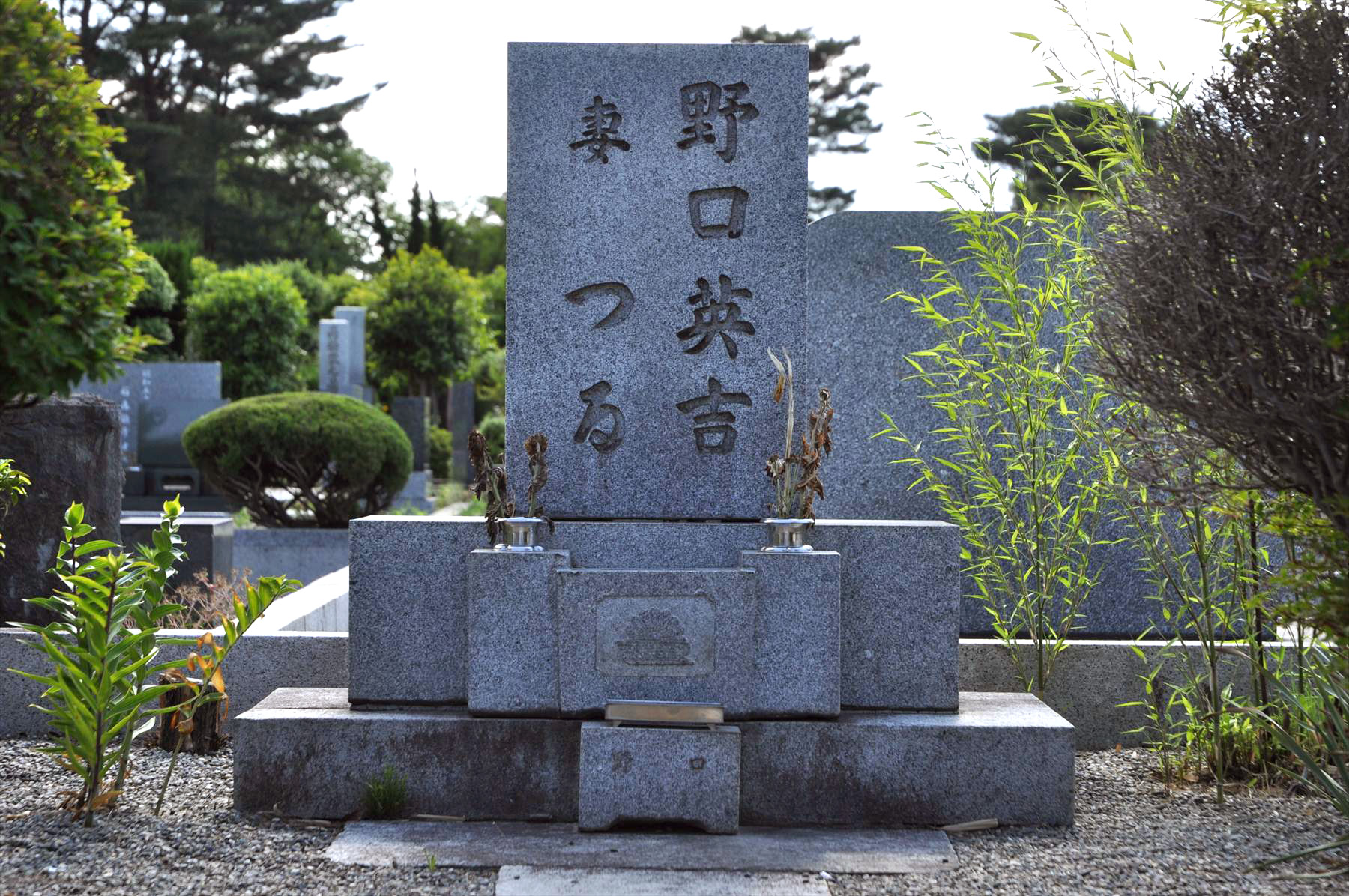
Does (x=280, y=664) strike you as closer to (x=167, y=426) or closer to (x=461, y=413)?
(x=167, y=426)

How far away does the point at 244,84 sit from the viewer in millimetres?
29328

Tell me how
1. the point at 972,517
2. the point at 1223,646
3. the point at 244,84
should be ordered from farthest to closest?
the point at 244,84
the point at 972,517
the point at 1223,646

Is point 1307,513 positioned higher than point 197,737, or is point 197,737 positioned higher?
point 1307,513

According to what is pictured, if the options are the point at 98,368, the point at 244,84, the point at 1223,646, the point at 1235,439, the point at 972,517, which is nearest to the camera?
the point at 1235,439

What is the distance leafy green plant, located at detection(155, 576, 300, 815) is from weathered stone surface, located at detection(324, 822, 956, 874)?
64 centimetres

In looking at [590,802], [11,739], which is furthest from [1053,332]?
[11,739]

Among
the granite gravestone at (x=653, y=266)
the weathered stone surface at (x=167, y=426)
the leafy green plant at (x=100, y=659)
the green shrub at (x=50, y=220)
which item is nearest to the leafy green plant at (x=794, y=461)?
the granite gravestone at (x=653, y=266)

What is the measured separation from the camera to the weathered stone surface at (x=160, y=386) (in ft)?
54.2

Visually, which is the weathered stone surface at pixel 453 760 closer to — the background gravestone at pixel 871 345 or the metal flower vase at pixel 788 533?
the metal flower vase at pixel 788 533

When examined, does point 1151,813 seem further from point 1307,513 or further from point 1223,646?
point 1307,513

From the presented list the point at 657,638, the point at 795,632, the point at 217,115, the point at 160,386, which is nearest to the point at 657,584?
the point at 657,638

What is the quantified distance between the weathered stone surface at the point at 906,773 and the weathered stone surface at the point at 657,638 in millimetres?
218

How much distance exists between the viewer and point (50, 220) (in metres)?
Answer: 4.34

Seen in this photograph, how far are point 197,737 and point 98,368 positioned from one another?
1385 millimetres
